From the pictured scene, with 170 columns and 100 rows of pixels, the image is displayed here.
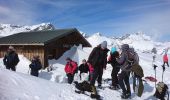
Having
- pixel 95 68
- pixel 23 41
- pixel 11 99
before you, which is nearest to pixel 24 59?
pixel 23 41

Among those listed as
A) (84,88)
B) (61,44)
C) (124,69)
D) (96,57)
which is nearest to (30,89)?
(84,88)

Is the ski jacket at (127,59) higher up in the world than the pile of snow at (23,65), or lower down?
higher up

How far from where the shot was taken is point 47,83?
36.0 feet

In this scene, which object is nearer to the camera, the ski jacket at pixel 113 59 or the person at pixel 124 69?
the person at pixel 124 69

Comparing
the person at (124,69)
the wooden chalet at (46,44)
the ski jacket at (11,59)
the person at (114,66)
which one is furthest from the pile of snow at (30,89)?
the wooden chalet at (46,44)

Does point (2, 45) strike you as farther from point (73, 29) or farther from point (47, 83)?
point (47, 83)

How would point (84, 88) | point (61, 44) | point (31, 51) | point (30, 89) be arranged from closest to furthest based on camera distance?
point (30, 89) → point (84, 88) → point (31, 51) → point (61, 44)

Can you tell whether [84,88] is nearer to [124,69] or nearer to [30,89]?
[124,69]

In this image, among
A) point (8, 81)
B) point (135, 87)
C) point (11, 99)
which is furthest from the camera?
point (135, 87)

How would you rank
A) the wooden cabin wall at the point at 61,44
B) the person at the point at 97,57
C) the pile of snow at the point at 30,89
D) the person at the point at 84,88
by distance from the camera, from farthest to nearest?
the wooden cabin wall at the point at 61,44
the person at the point at 97,57
the person at the point at 84,88
the pile of snow at the point at 30,89

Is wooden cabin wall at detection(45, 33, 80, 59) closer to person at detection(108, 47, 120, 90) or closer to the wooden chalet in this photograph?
the wooden chalet

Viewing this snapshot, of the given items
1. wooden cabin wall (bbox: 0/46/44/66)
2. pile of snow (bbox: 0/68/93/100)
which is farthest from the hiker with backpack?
wooden cabin wall (bbox: 0/46/44/66)

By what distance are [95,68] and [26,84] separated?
10.3 ft

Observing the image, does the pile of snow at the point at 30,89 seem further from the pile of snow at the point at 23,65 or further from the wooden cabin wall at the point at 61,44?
the wooden cabin wall at the point at 61,44
